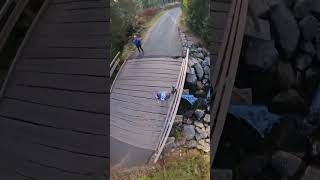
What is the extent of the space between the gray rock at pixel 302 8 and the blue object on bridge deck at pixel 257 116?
0.51 meters

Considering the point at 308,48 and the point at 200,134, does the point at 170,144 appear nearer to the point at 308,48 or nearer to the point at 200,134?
the point at 200,134

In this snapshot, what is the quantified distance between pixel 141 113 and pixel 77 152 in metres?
0.45

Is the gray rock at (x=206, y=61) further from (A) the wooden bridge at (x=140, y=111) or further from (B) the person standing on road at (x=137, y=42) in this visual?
(B) the person standing on road at (x=137, y=42)

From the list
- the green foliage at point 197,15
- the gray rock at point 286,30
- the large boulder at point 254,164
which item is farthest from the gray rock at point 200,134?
the gray rock at point 286,30

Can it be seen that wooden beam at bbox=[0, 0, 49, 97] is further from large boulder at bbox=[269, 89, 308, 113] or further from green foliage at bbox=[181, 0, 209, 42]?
large boulder at bbox=[269, 89, 308, 113]

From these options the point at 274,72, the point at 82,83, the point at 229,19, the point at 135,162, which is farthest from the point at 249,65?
the point at 135,162

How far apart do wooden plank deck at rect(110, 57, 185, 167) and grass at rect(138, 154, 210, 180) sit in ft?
0.16

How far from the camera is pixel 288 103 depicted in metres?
2.43

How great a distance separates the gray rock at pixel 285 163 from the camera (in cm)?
235

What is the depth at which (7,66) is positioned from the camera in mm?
2133

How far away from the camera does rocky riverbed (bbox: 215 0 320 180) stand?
2365mm

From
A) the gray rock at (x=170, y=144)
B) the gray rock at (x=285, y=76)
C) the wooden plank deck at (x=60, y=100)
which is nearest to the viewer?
the gray rock at (x=170, y=144)

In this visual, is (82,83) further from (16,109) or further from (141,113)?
(141,113)

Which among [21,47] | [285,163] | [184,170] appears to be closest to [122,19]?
[184,170]
